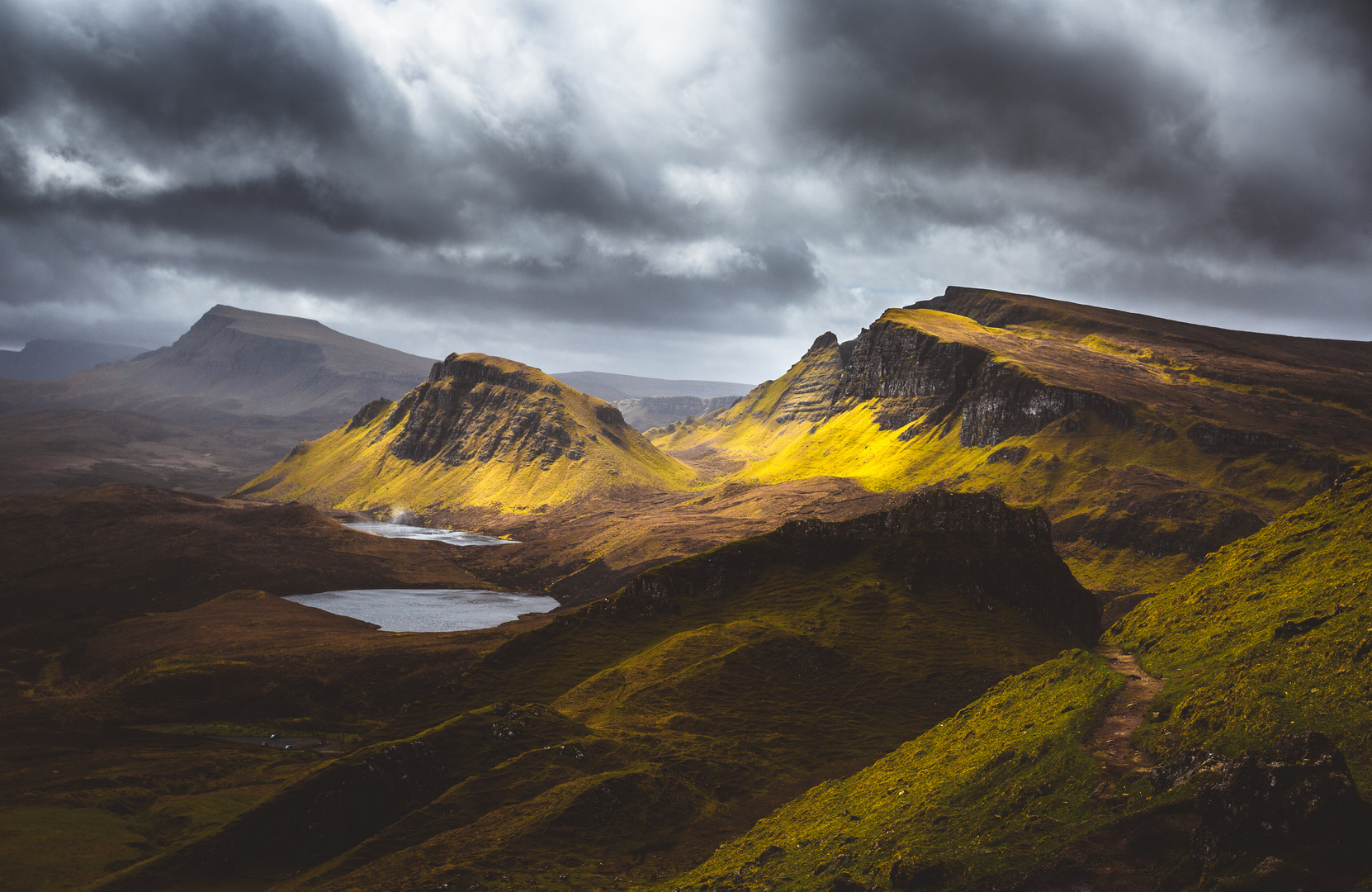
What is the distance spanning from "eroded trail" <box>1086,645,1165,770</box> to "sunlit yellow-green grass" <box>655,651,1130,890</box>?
2.46 ft

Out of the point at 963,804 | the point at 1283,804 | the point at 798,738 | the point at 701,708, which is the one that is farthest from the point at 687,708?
the point at 1283,804

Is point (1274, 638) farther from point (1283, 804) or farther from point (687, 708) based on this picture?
point (687, 708)

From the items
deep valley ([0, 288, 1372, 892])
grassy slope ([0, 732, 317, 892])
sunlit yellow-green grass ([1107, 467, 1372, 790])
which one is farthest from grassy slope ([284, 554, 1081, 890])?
grassy slope ([0, 732, 317, 892])

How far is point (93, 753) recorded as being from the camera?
330ft

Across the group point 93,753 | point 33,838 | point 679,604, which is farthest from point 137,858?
point 679,604

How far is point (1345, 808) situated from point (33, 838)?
96431 millimetres

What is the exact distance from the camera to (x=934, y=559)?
11350 centimetres

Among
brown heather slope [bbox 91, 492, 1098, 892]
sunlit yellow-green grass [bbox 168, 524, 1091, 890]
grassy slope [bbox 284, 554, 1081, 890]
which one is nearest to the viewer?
sunlit yellow-green grass [bbox 168, 524, 1091, 890]

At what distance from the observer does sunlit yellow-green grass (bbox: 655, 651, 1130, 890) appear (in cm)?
3222

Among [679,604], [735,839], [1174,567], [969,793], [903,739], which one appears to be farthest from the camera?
[1174,567]

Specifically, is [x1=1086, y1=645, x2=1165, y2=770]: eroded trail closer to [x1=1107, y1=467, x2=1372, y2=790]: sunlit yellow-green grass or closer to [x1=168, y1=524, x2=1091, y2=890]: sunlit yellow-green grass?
[x1=1107, y1=467, x2=1372, y2=790]: sunlit yellow-green grass

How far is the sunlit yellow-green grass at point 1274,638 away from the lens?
106 ft

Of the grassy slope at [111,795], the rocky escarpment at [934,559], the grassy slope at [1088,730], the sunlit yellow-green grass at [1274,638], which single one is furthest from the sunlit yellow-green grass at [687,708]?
the sunlit yellow-green grass at [1274,638]

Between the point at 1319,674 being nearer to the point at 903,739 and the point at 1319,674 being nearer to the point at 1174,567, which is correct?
the point at 903,739
